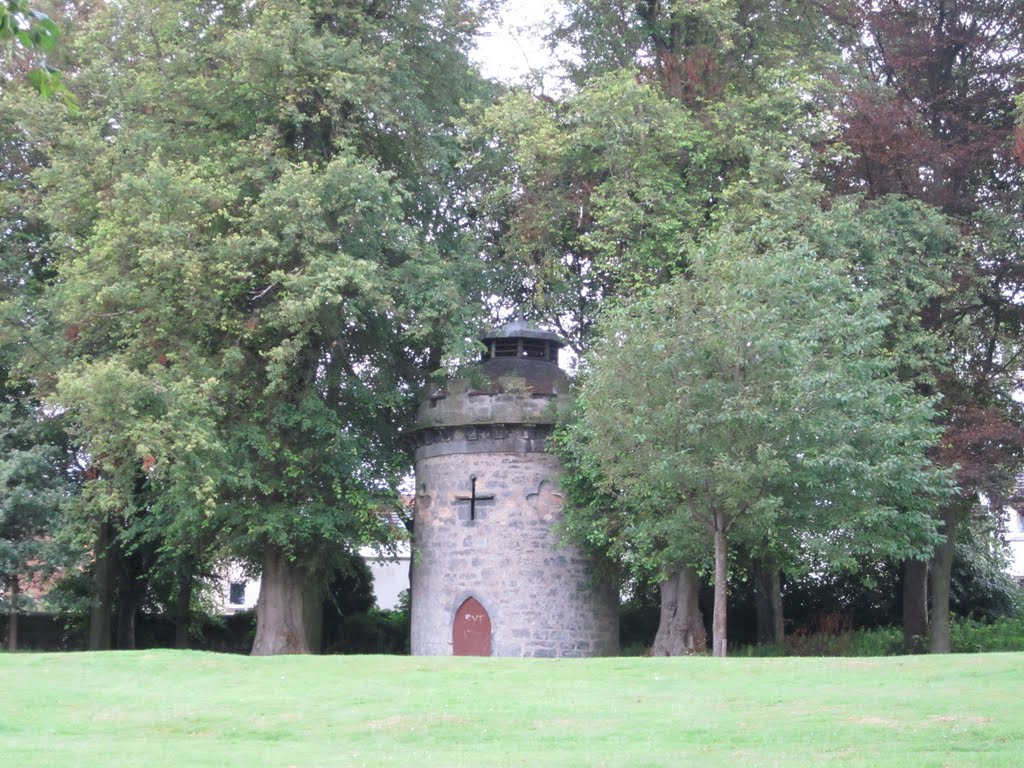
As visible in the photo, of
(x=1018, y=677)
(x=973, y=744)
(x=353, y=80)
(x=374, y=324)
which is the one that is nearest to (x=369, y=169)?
(x=353, y=80)

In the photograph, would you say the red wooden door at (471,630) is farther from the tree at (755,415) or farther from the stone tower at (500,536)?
the tree at (755,415)

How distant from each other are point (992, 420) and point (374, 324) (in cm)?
1287

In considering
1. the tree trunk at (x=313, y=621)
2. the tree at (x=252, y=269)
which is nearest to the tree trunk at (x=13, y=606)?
the tree at (x=252, y=269)

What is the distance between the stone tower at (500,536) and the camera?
26.8 metres

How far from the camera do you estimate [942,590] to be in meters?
26.3

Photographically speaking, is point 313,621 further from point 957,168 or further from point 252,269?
point 957,168

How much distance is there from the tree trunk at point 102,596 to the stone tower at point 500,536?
7.56m

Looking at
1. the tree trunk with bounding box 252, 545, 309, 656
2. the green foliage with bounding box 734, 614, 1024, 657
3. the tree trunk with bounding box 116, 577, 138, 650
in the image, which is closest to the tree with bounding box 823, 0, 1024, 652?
the green foliage with bounding box 734, 614, 1024, 657

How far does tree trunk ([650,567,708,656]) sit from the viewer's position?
25547 mm

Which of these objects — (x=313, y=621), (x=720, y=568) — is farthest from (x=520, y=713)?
(x=313, y=621)

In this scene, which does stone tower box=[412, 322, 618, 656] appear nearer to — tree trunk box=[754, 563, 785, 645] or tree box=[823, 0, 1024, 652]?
tree trunk box=[754, 563, 785, 645]

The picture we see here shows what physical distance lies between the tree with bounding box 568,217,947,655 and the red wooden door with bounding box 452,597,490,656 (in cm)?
521

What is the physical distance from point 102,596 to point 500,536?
9.86 meters

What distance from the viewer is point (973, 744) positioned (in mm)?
11023
